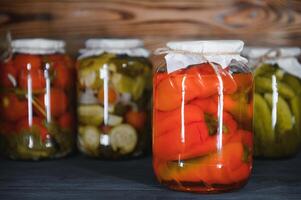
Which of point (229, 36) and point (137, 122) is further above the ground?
point (229, 36)

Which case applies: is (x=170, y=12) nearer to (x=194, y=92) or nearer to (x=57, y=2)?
(x=57, y=2)

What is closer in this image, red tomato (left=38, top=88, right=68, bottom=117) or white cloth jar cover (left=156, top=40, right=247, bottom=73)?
white cloth jar cover (left=156, top=40, right=247, bottom=73)

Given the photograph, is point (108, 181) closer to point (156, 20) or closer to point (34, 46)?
point (34, 46)

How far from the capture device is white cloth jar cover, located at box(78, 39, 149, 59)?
1.08 meters

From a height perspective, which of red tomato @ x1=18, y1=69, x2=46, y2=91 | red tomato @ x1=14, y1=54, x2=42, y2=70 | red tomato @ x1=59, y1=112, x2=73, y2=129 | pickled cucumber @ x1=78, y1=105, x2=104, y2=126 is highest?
red tomato @ x1=14, y1=54, x2=42, y2=70

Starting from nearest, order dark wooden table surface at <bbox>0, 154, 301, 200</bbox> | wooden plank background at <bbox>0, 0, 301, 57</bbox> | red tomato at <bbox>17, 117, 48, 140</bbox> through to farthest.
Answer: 1. dark wooden table surface at <bbox>0, 154, 301, 200</bbox>
2. red tomato at <bbox>17, 117, 48, 140</bbox>
3. wooden plank background at <bbox>0, 0, 301, 57</bbox>

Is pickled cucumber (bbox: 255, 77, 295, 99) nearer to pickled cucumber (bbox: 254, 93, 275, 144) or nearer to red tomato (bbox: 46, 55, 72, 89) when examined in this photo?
pickled cucumber (bbox: 254, 93, 275, 144)

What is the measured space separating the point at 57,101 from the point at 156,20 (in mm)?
271

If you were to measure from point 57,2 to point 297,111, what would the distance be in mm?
511

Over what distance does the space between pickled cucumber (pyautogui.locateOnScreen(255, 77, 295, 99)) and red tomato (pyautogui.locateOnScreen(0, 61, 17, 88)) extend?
422mm

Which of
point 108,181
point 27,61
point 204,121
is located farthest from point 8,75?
point 204,121

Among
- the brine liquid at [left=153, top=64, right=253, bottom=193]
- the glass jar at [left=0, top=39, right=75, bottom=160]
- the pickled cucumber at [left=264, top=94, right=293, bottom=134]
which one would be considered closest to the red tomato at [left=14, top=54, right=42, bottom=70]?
the glass jar at [left=0, top=39, right=75, bottom=160]

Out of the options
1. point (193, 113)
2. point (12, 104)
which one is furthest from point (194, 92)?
point (12, 104)

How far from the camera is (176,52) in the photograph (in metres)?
0.86
